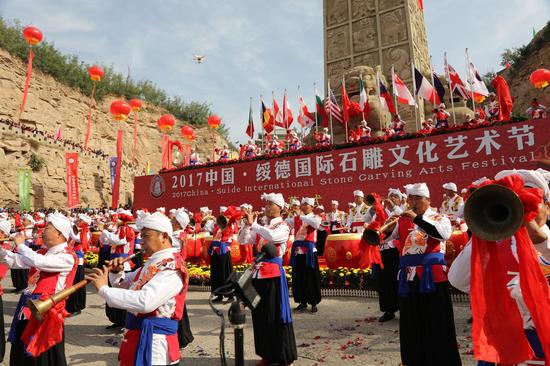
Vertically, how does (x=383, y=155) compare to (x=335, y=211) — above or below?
above

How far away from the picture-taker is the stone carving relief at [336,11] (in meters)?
29.0

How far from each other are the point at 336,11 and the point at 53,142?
25.4m

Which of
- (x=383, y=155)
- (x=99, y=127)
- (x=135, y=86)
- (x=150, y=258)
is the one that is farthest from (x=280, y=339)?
(x=135, y=86)

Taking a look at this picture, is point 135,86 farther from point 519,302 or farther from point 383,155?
point 519,302

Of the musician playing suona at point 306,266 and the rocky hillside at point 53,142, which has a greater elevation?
the rocky hillside at point 53,142

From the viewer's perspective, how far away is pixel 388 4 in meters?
27.5

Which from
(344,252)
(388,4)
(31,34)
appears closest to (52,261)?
(344,252)

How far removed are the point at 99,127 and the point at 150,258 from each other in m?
39.2

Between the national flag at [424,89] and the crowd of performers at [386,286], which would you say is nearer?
the crowd of performers at [386,286]

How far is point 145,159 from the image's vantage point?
4044 cm

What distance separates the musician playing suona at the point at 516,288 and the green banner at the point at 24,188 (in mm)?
29667

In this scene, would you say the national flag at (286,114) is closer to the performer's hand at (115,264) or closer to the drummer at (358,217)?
the drummer at (358,217)

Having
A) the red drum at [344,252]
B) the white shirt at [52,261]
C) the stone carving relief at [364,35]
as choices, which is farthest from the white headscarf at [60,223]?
the stone carving relief at [364,35]

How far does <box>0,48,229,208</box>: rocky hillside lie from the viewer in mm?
27203
